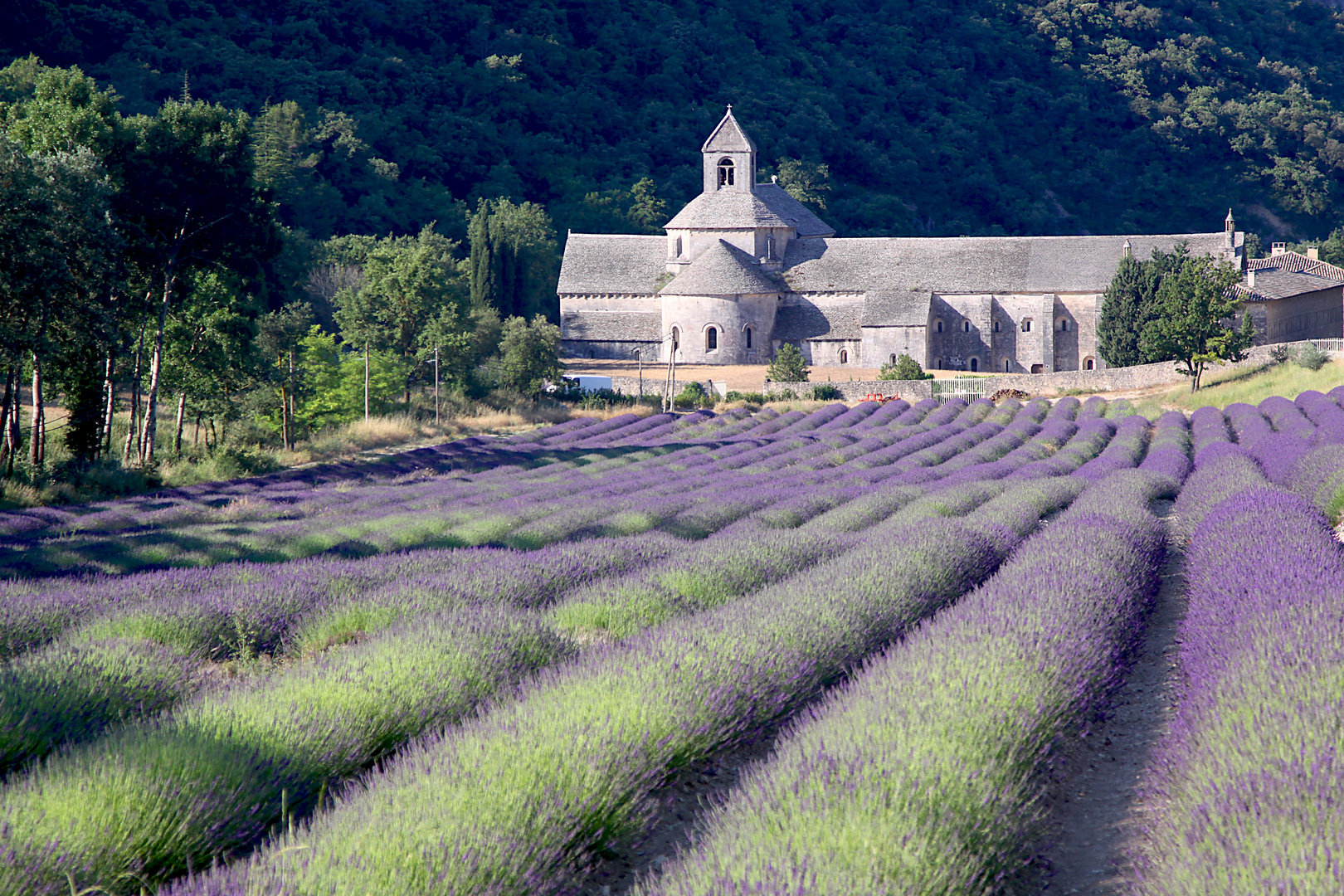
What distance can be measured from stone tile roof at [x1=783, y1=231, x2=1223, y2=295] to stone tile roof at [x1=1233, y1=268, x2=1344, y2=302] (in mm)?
3190

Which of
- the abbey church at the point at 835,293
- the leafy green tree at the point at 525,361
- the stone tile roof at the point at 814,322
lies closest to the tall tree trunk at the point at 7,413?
the leafy green tree at the point at 525,361

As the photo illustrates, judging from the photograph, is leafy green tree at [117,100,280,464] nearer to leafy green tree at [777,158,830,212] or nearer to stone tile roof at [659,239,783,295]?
stone tile roof at [659,239,783,295]

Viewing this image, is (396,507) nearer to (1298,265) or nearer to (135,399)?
(135,399)

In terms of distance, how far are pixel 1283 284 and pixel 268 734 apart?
60.8 metres

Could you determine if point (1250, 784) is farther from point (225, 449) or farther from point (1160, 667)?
point (225, 449)

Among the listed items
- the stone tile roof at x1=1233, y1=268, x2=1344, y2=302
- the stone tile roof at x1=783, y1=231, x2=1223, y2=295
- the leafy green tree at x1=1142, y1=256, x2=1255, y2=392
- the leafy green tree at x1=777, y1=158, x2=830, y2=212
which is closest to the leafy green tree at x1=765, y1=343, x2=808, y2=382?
the stone tile roof at x1=783, y1=231, x2=1223, y2=295

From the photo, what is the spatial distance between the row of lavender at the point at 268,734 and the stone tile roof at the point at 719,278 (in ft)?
165

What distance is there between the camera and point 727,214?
62531 millimetres

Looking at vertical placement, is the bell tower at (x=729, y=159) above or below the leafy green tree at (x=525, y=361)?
above

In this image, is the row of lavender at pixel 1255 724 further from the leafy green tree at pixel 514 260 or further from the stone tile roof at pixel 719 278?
the leafy green tree at pixel 514 260

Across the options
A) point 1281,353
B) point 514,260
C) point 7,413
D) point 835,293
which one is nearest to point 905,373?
point 835,293

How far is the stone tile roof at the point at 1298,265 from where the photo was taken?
57.2 m

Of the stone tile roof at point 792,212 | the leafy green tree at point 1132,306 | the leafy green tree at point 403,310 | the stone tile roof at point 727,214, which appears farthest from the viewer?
the stone tile roof at point 792,212

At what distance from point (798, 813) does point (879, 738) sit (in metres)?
0.74
